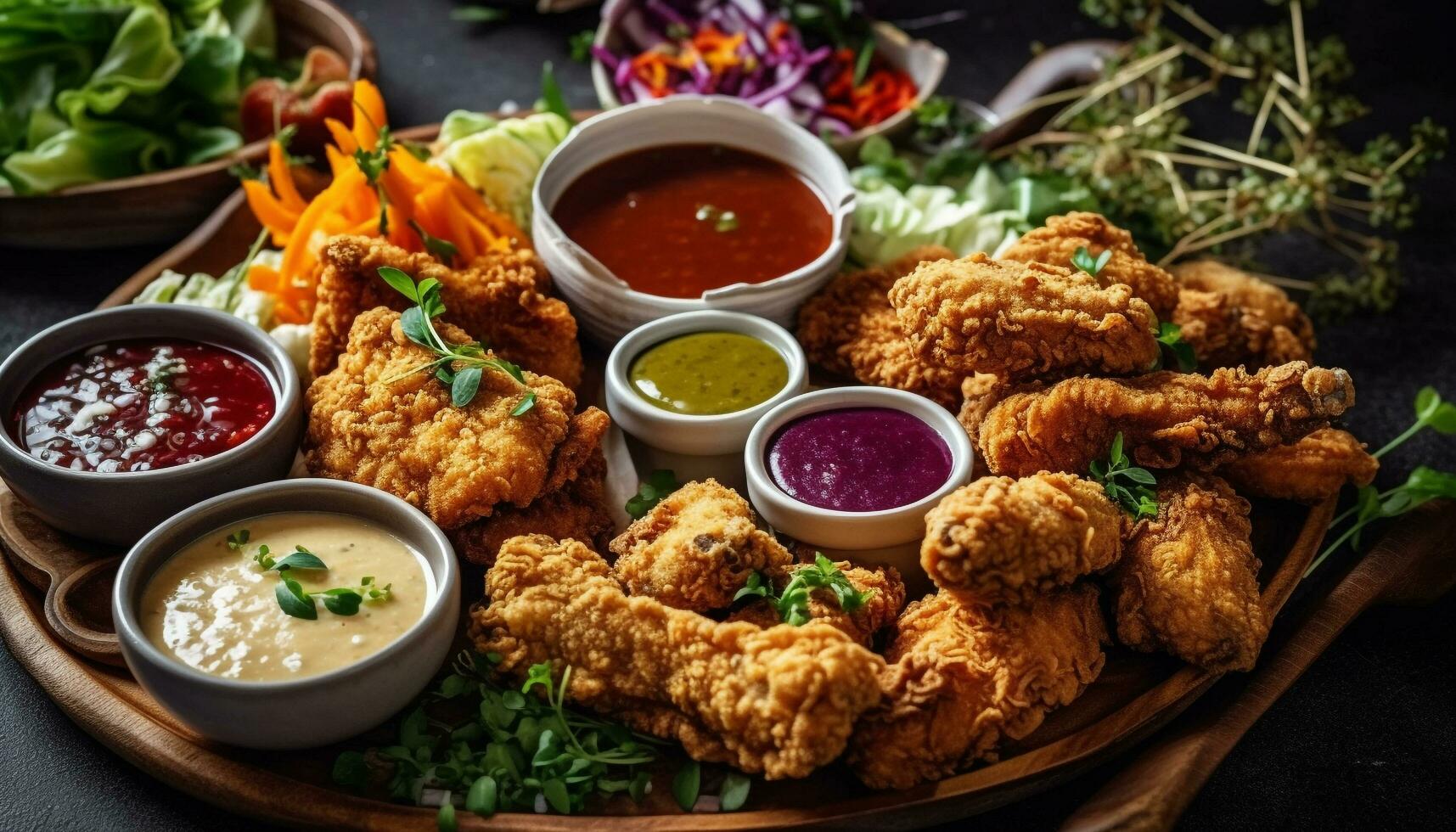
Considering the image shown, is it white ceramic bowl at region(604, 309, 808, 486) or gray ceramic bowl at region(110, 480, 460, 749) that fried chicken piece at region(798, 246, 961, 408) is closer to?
white ceramic bowl at region(604, 309, 808, 486)

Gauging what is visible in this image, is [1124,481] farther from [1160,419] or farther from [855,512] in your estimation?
[855,512]

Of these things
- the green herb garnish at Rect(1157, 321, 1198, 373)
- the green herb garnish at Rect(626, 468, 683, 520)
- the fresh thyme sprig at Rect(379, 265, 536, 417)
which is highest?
the green herb garnish at Rect(1157, 321, 1198, 373)

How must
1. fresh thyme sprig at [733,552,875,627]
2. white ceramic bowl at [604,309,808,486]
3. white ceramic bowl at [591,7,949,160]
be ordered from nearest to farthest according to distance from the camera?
fresh thyme sprig at [733,552,875,627], white ceramic bowl at [604,309,808,486], white ceramic bowl at [591,7,949,160]

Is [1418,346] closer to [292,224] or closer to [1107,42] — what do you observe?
[1107,42]

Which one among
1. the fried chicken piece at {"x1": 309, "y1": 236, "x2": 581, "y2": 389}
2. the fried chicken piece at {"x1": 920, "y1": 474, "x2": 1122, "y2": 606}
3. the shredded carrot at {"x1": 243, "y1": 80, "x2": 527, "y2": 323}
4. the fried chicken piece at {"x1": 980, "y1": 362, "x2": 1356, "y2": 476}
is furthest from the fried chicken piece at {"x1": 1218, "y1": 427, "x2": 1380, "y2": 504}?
the shredded carrot at {"x1": 243, "y1": 80, "x2": 527, "y2": 323}

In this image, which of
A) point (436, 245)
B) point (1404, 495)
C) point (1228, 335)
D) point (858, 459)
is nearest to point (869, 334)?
point (858, 459)

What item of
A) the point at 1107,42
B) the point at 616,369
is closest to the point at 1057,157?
the point at 1107,42
